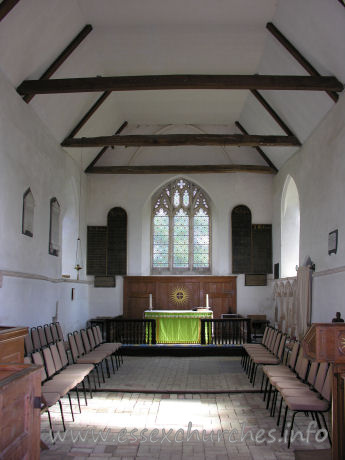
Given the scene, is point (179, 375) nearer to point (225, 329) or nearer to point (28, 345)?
point (225, 329)

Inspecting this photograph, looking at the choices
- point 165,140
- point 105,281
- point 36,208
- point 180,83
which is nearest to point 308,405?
point 180,83

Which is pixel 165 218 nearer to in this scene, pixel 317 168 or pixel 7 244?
pixel 317 168

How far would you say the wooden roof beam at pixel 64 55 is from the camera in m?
8.50

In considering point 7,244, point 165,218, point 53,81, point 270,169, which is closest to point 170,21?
point 53,81

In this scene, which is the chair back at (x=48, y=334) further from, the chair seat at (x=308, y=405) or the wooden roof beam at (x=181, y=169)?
the wooden roof beam at (x=181, y=169)

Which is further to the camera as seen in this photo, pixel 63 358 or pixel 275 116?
pixel 275 116

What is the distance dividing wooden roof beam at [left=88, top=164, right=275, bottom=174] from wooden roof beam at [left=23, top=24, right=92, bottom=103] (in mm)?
4972

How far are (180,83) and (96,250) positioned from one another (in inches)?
267

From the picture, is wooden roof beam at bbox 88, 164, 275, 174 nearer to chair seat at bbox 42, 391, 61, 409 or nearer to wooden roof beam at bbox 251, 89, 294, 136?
wooden roof beam at bbox 251, 89, 294, 136

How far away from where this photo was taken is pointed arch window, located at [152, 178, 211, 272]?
565 inches

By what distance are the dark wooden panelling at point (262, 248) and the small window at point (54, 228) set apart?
580cm

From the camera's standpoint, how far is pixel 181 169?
13367 millimetres

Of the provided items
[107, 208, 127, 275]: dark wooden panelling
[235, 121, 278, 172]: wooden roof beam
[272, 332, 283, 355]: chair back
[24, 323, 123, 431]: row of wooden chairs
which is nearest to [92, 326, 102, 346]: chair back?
[24, 323, 123, 431]: row of wooden chairs

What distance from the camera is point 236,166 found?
13219 mm
